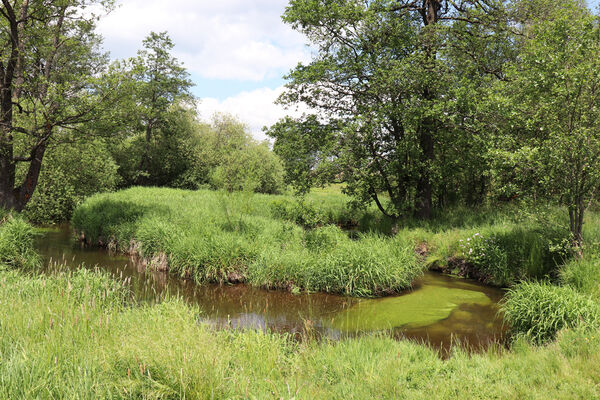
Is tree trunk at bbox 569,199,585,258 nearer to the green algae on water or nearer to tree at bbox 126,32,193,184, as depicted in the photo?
the green algae on water

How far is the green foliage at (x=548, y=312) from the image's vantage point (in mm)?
6234

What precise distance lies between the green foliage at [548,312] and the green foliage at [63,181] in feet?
69.3

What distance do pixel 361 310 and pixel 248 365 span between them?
482 cm

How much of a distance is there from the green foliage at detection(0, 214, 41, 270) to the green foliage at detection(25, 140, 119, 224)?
973 cm

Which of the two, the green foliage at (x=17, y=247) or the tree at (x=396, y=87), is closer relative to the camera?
the green foliage at (x=17, y=247)

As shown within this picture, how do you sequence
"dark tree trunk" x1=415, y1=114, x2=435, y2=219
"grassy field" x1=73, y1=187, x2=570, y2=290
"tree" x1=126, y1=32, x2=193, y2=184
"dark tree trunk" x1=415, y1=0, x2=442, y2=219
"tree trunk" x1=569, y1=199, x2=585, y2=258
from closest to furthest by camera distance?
1. "tree trunk" x1=569, y1=199, x2=585, y2=258
2. "grassy field" x1=73, y1=187, x2=570, y2=290
3. "dark tree trunk" x1=415, y1=0, x2=442, y2=219
4. "dark tree trunk" x1=415, y1=114, x2=435, y2=219
5. "tree" x1=126, y1=32, x2=193, y2=184

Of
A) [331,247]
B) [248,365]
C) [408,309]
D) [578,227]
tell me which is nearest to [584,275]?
[578,227]

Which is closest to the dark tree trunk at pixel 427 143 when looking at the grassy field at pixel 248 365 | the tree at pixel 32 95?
the grassy field at pixel 248 365

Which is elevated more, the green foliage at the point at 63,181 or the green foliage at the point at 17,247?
the green foliage at the point at 63,181

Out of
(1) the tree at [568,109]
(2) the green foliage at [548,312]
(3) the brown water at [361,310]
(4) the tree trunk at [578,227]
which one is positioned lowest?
(3) the brown water at [361,310]

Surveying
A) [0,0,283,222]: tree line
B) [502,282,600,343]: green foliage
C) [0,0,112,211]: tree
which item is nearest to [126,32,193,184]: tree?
[0,0,283,222]: tree line

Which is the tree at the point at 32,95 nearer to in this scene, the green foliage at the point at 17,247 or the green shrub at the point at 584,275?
the green foliage at the point at 17,247

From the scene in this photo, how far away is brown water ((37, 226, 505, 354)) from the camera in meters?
7.56

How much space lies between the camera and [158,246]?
527 inches
